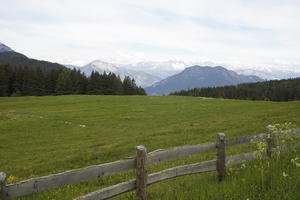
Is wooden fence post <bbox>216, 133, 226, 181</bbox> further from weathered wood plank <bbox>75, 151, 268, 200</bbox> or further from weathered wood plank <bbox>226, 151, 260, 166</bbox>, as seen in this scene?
weathered wood plank <bbox>226, 151, 260, 166</bbox>

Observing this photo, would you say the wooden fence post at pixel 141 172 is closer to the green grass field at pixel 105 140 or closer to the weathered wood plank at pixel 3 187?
the green grass field at pixel 105 140

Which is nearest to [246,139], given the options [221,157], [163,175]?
[221,157]

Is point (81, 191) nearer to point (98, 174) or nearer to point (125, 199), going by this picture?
point (125, 199)

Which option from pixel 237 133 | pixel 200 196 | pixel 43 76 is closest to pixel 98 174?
pixel 200 196

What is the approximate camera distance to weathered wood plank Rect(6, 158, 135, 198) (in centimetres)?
583

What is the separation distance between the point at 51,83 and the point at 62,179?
108 meters

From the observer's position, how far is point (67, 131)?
32719 millimetres

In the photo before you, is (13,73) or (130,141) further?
(13,73)

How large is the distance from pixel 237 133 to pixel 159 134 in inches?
285

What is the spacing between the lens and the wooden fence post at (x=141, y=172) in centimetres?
719

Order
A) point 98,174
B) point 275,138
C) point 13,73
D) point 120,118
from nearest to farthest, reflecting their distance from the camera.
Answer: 1. point 98,174
2. point 275,138
3. point 120,118
4. point 13,73

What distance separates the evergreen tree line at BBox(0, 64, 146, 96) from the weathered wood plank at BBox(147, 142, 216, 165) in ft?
332

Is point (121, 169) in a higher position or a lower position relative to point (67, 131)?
higher

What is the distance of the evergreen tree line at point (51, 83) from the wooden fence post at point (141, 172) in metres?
102
